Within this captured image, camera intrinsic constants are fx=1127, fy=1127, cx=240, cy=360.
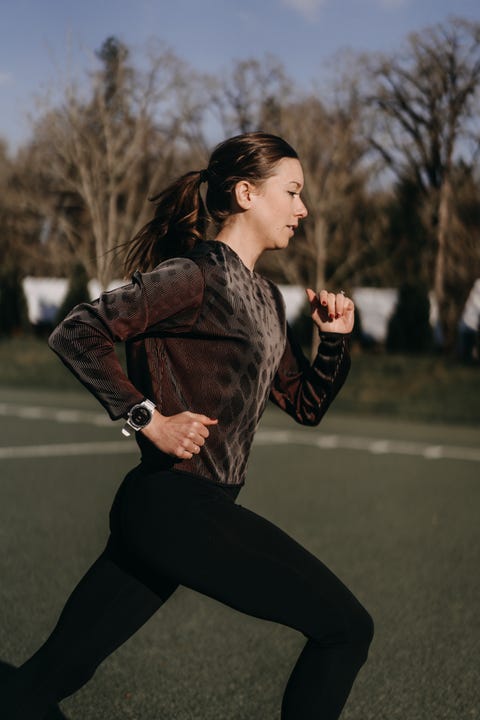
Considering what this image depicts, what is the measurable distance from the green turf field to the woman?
1.37 m

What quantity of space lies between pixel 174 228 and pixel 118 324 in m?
0.51

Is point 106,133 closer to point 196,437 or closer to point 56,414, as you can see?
point 56,414

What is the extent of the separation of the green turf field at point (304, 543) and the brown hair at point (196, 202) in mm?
1891

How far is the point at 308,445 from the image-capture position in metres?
13.9

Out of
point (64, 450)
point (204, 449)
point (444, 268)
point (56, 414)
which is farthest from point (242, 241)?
point (444, 268)

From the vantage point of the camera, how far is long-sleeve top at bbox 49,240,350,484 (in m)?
2.88

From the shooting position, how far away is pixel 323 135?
28062 millimetres

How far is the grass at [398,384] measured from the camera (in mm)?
19745

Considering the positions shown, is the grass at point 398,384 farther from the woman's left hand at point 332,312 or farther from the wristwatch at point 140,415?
the wristwatch at point 140,415

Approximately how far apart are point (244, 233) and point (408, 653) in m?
2.67

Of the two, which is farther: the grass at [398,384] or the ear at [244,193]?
the grass at [398,384]

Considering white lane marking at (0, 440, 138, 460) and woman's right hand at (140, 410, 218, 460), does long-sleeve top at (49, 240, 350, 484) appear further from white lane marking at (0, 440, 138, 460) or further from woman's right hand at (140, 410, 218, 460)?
white lane marking at (0, 440, 138, 460)

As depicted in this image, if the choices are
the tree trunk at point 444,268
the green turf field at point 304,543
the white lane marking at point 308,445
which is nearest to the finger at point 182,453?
the green turf field at point 304,543

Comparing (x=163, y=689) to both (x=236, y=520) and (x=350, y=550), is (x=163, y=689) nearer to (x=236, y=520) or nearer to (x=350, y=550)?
(x=236, y=520)
